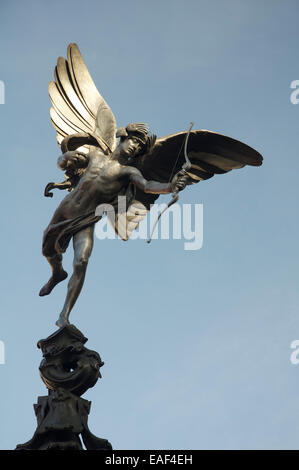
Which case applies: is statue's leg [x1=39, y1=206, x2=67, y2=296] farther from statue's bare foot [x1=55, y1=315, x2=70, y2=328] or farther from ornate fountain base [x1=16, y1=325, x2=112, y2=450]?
ornate fountain base [x1=16, y1=325, x2=112, y2=450]

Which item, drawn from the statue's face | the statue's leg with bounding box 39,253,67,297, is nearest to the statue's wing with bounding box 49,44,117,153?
the statue's face

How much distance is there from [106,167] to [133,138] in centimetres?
62

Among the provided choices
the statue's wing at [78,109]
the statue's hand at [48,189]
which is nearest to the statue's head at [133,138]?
the statue's wing at [78,109]

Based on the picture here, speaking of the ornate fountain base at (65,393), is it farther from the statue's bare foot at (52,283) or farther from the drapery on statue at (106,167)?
the statue's bare foot at (52,283)

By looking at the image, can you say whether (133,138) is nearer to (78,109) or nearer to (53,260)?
(78,109)

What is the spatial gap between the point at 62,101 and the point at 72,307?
4073 millimetres

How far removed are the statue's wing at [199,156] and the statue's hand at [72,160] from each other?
860 mm

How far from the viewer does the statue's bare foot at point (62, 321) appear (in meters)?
11.4

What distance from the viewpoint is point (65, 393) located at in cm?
1080

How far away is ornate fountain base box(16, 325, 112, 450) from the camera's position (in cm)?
1034

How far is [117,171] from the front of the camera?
488 inches

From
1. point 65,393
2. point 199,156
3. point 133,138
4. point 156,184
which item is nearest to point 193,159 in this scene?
point 199,156
